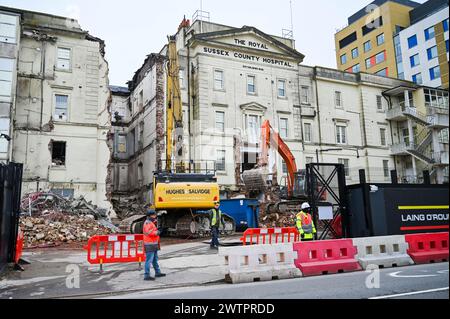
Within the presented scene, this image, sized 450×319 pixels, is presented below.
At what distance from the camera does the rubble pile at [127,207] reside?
33138mm

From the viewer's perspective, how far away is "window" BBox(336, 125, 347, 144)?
40.2 metres

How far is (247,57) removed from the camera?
35.2 metres

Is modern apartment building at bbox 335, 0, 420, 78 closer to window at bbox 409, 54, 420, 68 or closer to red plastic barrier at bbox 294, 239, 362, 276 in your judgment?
window at bbox 409, 54, 420, 68

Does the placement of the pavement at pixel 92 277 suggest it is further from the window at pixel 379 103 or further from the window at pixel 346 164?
the window at pixel 379 103

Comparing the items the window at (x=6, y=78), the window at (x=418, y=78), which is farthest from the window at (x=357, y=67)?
the window at (x=6, y=78)

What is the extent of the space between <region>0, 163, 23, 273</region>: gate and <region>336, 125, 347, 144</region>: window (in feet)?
110

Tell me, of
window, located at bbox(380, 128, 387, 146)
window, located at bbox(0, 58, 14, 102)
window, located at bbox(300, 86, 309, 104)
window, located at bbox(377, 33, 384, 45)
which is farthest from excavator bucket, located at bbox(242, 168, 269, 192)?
window, located at bbox(377, 33, 384, 45)

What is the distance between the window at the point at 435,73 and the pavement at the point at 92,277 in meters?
45.6

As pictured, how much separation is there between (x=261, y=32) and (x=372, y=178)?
18.2m

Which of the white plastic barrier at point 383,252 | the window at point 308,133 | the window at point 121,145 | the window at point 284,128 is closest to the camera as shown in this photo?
the white plastic barrier at point 383,252

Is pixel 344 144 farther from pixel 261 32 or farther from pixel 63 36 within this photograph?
pixel 63 36

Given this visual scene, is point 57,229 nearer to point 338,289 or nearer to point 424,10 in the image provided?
point 338,289

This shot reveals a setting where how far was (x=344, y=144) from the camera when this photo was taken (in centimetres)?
4031

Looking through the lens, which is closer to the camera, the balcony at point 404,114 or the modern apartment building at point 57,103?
the modern apartment building at point 57,103
